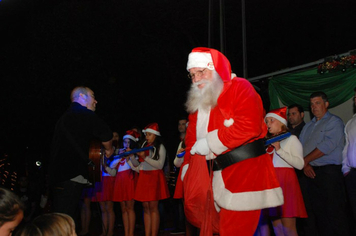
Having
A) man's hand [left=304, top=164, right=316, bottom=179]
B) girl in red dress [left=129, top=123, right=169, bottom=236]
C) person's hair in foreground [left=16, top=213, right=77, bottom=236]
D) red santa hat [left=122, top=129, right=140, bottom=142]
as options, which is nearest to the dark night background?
red santa hat [left=122, top=129, right=140, bottom=142]

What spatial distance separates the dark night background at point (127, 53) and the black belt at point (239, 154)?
979 cm

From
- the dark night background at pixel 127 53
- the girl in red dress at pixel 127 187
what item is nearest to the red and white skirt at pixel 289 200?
the girl in red dress at pixel 127 187

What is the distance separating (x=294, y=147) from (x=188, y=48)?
387 inches

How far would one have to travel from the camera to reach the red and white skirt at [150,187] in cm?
643

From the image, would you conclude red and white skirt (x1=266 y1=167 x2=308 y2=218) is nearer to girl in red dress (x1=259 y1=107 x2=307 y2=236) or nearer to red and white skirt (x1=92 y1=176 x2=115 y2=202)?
girl in red dress (x1=259 y1=107 x2=307 y2=236)

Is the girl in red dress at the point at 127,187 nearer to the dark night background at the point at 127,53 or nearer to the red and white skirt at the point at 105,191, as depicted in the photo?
the red and white skirt at the point at 105,191

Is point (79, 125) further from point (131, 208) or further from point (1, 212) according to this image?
point (131, 208)

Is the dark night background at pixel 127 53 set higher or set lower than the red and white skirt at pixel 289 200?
higher

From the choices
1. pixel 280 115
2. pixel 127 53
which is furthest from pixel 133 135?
pixel 127 53

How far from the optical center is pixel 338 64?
6.14 meters

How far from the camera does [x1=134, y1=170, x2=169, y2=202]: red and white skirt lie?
6426 mm

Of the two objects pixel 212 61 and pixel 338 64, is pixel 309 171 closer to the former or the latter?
pixel 338 64

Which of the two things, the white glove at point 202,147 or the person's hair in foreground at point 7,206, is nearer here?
the person's hair in foreground at point 7,206

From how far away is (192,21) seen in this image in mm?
13633
